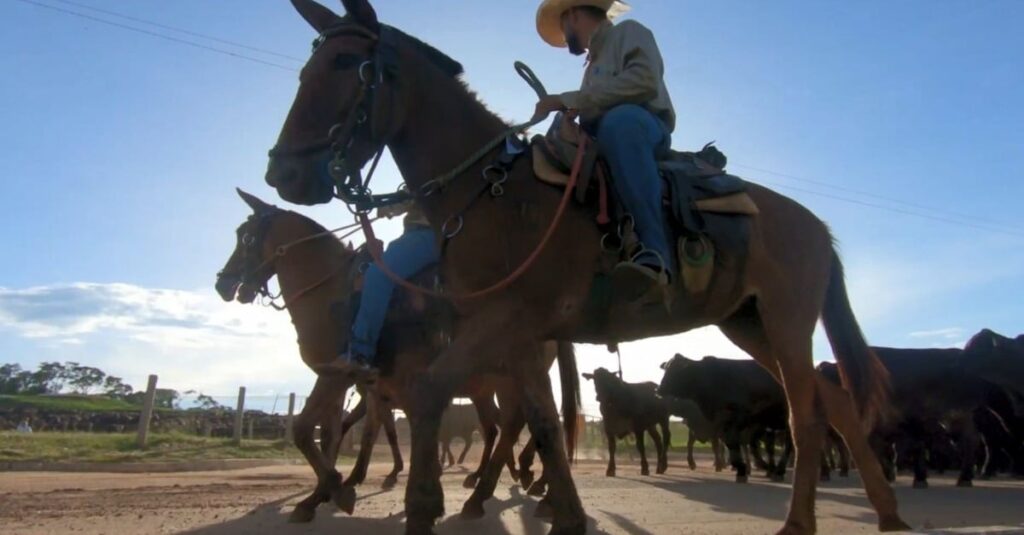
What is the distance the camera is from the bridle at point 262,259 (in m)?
7.85

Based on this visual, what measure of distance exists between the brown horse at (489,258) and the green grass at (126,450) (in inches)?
569

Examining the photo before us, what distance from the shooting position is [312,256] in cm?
806

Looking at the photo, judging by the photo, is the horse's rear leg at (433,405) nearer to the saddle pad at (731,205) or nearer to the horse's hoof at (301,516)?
the saddle pad at (731,205)

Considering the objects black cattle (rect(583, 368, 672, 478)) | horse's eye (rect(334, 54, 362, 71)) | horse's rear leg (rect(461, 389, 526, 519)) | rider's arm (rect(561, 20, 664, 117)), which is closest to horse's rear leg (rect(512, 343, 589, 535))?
horse's rear leg (rect(461, 389, 526, 519))

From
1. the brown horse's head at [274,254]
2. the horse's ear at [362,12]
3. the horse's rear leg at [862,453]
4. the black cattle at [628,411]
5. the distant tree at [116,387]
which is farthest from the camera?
the distant tree at [116,387]

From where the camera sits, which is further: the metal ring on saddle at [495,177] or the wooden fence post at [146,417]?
the wooden fence post at [146,417]

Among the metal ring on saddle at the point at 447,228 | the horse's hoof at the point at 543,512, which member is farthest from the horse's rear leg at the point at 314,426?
the metal ring on saddle at the point at 447,228

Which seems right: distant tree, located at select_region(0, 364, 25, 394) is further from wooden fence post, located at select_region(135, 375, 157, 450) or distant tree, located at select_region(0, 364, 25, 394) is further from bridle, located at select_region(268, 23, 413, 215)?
bridle, located at select_region(268, 23, 413, 215)

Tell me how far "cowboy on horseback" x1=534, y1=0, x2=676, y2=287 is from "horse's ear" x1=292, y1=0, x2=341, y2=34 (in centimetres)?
Result: 127

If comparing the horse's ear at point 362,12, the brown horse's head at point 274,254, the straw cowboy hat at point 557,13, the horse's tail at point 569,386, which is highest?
the straw cowboy hat at point 557,13

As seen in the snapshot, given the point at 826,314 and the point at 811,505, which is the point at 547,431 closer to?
the point at 811,505

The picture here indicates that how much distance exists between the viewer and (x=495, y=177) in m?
4.36

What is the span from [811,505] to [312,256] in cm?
516

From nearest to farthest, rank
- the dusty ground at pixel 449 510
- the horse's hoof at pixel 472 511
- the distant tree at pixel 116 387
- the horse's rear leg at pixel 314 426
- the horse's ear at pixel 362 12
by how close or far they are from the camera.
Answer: the horse's ear at pixel 362 12
the dusty ground at pixel 449 510
the horse's hoof at pixel 472 511
the horse's rear leg at pixel 314 426
the distant tree at pixel 116 387
